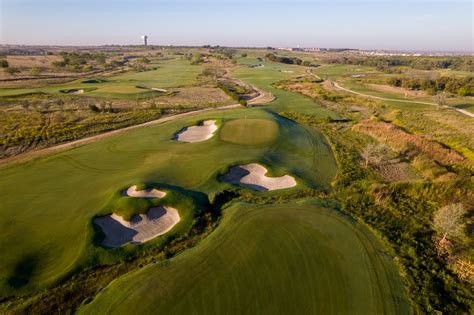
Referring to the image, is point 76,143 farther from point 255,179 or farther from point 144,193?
point 255,179

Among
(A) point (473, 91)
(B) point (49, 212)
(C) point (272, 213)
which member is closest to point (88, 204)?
(B) point (49, 212)

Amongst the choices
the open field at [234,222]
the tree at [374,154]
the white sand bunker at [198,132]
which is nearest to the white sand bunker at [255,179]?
the open field at [234,222]

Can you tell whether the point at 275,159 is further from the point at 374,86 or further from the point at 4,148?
the point at 374,86

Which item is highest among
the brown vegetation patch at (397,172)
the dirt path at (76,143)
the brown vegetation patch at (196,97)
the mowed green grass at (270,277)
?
the brown vegetation patch at (196,97)

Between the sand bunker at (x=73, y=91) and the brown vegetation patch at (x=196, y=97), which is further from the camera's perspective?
the sand bunker at (x=73, y=91)

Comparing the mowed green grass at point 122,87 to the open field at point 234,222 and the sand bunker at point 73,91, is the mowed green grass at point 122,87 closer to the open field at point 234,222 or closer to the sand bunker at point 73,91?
the sand bunker at point 73,91

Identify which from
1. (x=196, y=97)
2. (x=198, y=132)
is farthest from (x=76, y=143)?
(x=196, y=97)
